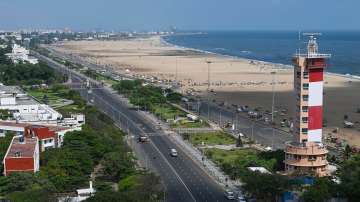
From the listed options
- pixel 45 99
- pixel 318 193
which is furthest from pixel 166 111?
pixel 318 193

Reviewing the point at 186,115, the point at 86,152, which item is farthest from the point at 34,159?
the point at 186,115

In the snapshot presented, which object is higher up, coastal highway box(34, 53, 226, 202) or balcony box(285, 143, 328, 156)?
balcony box(285, 143, 328, 156)

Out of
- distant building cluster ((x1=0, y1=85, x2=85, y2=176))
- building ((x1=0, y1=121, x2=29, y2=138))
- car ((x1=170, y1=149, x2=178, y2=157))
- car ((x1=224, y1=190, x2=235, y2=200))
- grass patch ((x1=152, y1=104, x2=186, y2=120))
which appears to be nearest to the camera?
car ((x1=224, y1=190, x2=235, y2=200))

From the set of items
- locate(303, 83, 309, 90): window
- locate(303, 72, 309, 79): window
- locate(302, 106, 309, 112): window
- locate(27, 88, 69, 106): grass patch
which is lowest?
locate(27, 88, 69, 106): grass patch

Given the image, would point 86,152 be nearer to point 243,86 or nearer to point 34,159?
point 34,159

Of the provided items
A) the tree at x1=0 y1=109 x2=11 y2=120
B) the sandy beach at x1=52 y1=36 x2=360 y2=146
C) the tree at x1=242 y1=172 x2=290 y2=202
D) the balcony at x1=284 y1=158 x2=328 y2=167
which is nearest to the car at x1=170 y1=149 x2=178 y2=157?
the balcony at x1=284 y1=158 x2=328 y2=167

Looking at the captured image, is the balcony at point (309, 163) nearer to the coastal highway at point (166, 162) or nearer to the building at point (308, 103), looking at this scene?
the building at point (308, 103)

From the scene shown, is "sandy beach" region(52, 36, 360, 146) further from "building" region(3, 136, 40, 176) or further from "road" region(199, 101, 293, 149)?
"building" region(3, 136, 40, 176)

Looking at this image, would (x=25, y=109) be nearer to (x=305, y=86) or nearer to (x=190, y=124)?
(x=190, y=124)
